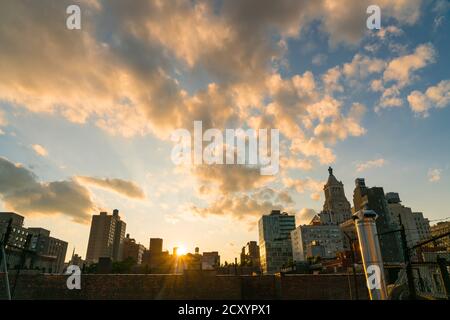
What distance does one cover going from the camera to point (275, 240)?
148m

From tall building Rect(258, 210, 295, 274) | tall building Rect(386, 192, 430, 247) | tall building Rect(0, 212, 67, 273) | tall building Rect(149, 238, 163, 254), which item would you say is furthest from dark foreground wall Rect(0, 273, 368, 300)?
tall building Rect(386, 192, 430, 247)

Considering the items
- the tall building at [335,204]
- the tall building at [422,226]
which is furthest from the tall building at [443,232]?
the tall building at [335,204]

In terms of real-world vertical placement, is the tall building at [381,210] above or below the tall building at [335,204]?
below

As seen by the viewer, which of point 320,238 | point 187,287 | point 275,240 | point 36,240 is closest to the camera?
point 187,287

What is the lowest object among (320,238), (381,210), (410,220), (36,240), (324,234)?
(36,240)

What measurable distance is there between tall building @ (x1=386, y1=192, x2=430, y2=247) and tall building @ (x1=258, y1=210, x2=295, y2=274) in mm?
53049

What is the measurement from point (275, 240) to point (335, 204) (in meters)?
41.2

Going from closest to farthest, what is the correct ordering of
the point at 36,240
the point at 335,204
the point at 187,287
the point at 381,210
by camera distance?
the point at 187,287 → the point at 381,210 → the point at 36,240 → the point at 335,204

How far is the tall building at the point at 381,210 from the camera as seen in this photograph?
323 feet

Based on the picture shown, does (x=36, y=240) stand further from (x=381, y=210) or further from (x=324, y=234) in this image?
(x=381, y=210)

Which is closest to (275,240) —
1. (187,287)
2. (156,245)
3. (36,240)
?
(156,245)

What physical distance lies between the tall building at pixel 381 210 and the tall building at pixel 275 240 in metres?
46.1

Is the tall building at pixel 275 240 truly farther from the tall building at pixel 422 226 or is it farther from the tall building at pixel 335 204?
the tall building at pixel 422 226
